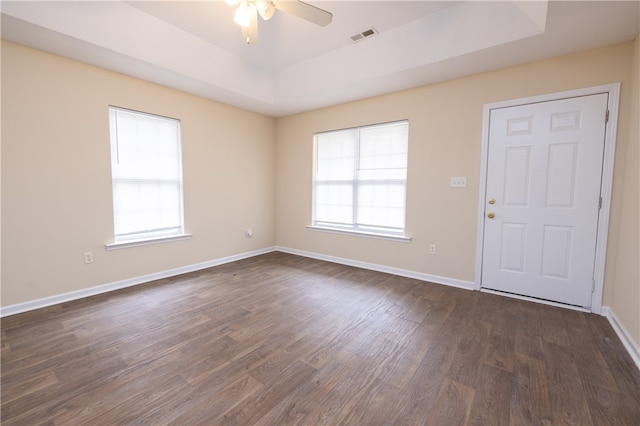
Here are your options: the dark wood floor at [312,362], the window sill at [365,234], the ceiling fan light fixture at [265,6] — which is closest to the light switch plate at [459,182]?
the window sill at [365,234]

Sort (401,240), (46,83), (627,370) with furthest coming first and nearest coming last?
(401,240) → (46,83) → (627,370)

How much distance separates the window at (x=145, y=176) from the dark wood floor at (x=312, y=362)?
94 centimetres

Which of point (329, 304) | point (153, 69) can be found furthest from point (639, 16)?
point (153, 69)

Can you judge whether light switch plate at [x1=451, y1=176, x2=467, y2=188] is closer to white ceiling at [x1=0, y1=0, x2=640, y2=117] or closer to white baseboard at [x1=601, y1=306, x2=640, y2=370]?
white ceiling at [x1=0, y1=0, x2=640, y2=117]

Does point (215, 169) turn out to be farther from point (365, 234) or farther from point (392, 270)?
point (392, 270)

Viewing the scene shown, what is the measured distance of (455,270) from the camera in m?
3.34

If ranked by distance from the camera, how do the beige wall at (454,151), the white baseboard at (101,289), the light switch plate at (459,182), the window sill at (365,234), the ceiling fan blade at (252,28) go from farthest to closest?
the window sill at (365,234)
the light switch plate at (459,182)
the white baseboard at (101,289)
the beige wall at (454,151)
the ceiling fan blade at (252,28)

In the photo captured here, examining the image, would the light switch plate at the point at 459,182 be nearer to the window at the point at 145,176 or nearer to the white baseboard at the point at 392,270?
the white baseboard at the point at 392,270

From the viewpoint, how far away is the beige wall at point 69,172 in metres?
2.51

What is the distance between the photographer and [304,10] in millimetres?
2012

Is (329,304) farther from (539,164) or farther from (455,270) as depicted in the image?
(539,164)

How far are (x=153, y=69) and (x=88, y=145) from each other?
43.2 inches

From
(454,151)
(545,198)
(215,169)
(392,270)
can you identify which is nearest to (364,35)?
(454,151)

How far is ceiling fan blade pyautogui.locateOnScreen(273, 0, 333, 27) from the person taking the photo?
195 cm
